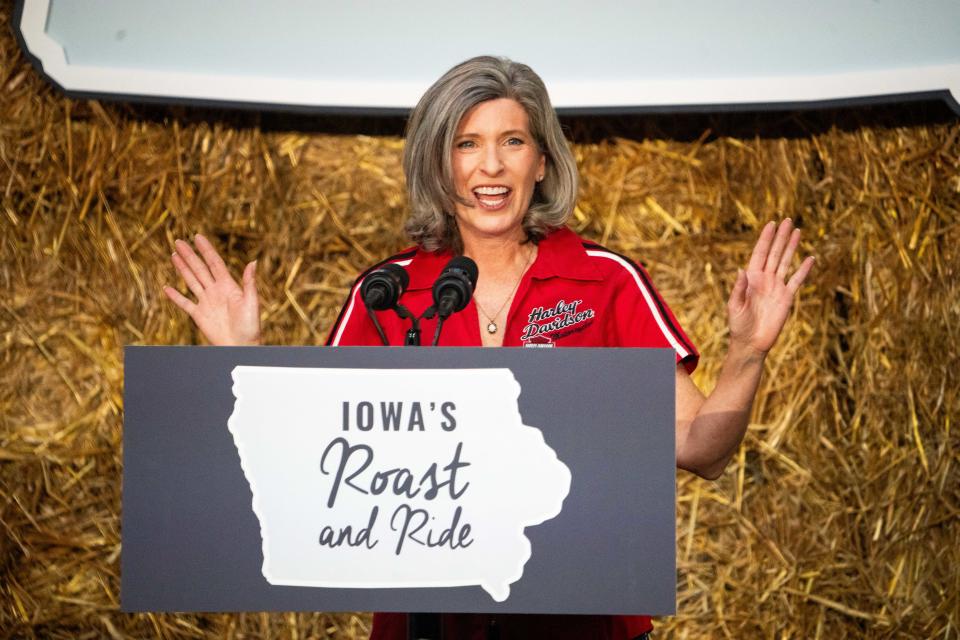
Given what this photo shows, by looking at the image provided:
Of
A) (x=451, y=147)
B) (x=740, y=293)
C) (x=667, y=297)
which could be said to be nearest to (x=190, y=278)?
(x=451, y=147)

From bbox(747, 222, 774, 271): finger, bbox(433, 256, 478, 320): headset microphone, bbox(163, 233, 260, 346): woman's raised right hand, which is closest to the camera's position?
bbox(433, 256, 478, 320): headset microphone

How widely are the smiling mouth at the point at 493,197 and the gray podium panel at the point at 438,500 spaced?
714 millimetres

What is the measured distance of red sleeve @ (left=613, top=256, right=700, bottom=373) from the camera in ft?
5.62

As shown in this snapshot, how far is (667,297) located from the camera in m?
3.05

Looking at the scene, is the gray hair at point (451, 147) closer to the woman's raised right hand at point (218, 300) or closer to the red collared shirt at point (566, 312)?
the red collared shirt at point (566, 312)

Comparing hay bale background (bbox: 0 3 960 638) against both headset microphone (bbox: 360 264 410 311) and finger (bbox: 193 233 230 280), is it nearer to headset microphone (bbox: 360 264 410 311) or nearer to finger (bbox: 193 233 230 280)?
finger (bbox: 193 233 230 280)

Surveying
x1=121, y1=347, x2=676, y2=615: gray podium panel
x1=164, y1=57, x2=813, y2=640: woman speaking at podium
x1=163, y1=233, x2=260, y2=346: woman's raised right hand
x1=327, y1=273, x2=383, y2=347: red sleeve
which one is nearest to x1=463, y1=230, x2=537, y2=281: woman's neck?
x1=164, y1=57, x2=813, y2=640: woman speaking at podium

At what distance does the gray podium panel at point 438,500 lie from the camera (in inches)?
44.3

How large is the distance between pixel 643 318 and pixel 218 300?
2.29 ft

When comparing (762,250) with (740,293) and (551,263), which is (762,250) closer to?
(740,293)

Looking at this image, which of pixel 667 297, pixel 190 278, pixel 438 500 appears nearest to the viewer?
pixel 438 500

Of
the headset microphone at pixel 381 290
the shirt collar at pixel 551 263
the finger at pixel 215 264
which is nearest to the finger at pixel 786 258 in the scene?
the shirt collar at pixel 551 263

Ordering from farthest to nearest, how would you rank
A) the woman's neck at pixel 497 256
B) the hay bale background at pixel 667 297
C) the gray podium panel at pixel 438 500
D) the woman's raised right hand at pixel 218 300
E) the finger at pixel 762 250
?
the hay bale background at pixel 667 297 → the woman's neck at pixel 497 256 → the woman's raised right hand at pixel 218 300 → the finger at pixel 762 250 → the gray podium panel at pixel 438 500

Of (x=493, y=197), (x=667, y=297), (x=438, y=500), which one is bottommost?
(x=438, y=500)
